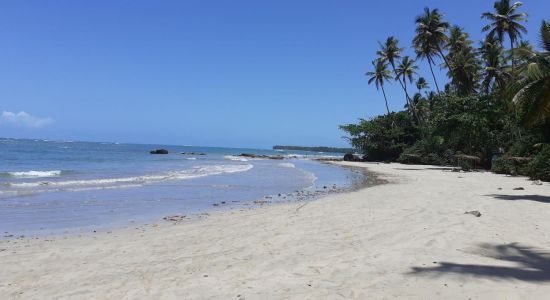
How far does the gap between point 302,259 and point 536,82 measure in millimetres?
11847

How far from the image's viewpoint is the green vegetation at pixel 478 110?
15461mm

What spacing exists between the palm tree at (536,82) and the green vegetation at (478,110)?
0.03 metres

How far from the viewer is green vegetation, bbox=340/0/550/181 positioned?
15461mm

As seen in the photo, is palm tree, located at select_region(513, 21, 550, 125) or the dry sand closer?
the dry sand

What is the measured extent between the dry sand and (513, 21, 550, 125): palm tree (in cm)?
461

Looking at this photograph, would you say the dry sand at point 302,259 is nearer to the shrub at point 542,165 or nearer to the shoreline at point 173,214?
the shoreline at point 173,214

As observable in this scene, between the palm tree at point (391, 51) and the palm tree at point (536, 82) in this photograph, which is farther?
the palm tree at point (391, 51)

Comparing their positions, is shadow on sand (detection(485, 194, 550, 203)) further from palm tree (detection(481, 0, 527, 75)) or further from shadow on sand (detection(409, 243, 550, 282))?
palm tree (detection(481, 0, 527, 75))

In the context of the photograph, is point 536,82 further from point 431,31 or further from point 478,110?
point 431,31

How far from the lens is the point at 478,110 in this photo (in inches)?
1373

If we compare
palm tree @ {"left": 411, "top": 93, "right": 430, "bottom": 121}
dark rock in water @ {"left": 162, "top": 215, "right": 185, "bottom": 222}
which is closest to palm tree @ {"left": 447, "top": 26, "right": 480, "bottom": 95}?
palm tree @ {"left": 411, "top": 93, "right": 430, "bottom": 121}

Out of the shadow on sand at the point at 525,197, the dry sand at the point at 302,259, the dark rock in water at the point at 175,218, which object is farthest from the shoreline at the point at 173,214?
the shadow on sand at the point at 525,197

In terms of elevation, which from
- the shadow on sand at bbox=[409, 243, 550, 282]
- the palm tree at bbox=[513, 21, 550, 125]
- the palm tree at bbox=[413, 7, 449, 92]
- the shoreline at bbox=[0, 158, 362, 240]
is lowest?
the shoreline at bbox=[0, 158, 362, 240]

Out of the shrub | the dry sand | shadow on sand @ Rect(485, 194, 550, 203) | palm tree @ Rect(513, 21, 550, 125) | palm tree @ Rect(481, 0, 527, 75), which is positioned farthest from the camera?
palm tree @ Rect(481, 0, 527, 75)
